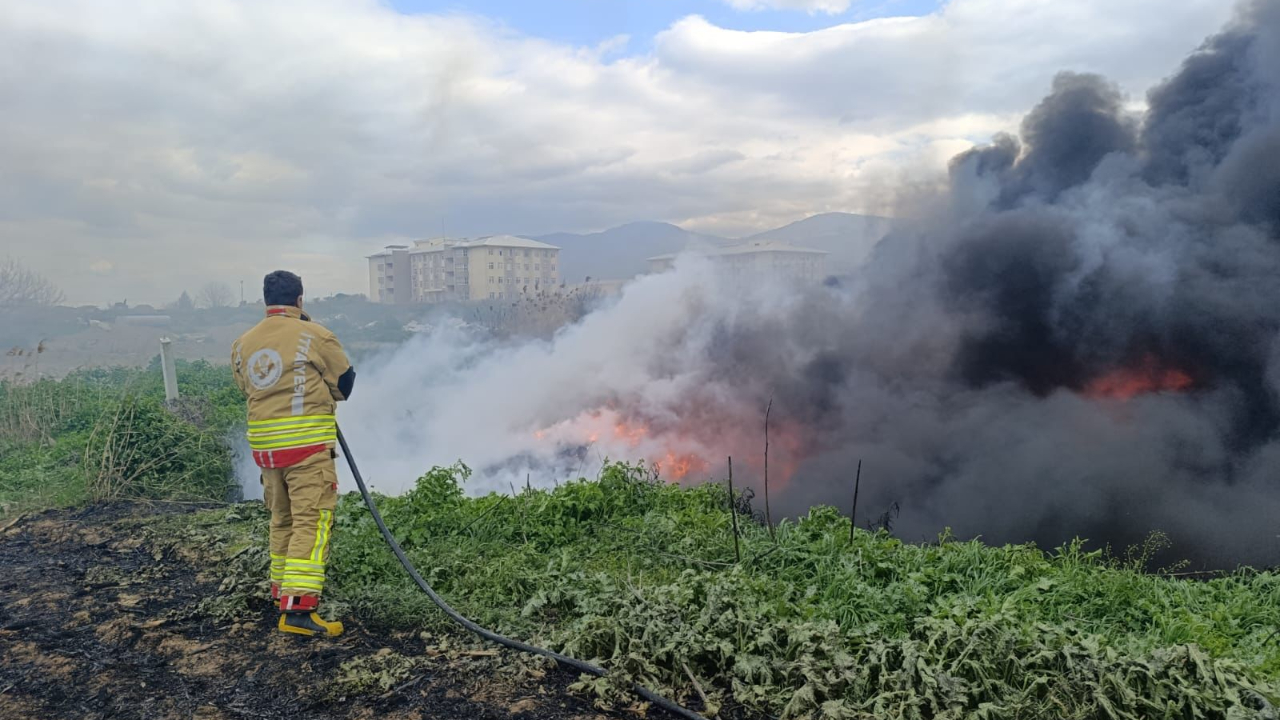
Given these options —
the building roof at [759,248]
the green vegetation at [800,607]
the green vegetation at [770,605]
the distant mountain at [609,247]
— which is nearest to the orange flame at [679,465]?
the green vegetation at [770,605]

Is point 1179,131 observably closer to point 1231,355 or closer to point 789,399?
point 1231,355

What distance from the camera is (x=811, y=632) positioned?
4.60 metres

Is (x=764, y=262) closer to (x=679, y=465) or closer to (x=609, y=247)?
(x=679, y=465)

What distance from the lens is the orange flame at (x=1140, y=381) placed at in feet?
42.0

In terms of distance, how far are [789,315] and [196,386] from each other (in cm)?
1483

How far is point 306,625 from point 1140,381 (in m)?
13.5

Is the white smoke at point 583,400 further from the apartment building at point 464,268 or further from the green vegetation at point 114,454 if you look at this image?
the apartment building at point 464,268

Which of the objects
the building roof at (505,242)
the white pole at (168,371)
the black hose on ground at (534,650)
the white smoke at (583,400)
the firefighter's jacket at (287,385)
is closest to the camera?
the black hose on ground at (534,650)

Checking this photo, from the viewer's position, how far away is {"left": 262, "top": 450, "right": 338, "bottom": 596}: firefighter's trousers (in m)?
5.38

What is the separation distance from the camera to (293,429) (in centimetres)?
555

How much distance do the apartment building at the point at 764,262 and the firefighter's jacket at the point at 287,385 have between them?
43.3 feet

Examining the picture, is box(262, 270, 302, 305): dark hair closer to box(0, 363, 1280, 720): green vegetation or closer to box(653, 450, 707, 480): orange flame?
box(0, 363, 1280, 720): green vegetation

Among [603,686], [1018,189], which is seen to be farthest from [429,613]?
[1018,189]

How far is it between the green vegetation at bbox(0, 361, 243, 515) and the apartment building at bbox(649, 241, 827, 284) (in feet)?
35.9
